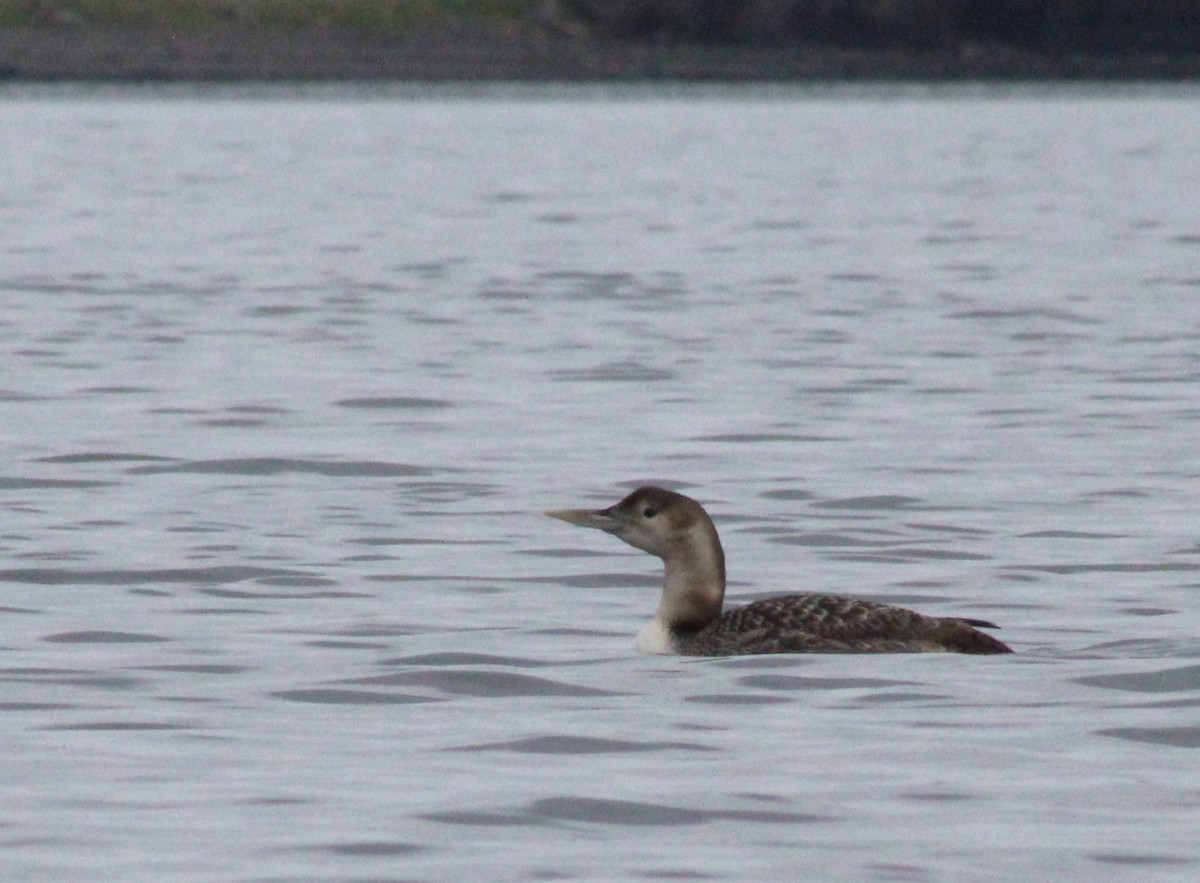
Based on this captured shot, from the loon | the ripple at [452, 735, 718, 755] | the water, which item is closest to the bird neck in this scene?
the loon

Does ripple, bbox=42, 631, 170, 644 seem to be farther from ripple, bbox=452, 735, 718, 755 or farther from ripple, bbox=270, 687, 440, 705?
ripple, bbox=452, 735, 718, 755

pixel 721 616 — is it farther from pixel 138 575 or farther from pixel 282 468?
pixel 282 468

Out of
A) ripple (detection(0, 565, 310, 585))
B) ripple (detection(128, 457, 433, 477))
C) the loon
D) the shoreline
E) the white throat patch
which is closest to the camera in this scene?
the loon

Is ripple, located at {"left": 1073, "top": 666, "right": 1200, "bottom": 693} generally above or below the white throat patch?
above

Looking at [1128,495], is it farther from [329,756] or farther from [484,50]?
[484,50]

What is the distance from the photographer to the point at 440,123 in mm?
82125

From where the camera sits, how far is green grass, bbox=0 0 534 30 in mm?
A: 98562

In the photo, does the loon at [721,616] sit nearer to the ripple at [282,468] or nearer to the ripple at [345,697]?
the ripple at [345,697]

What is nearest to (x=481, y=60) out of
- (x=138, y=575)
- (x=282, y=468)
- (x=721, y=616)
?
(x=282, y=468)

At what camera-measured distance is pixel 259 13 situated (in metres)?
104

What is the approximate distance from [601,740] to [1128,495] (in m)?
5.78

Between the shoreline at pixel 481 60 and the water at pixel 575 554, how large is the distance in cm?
6503

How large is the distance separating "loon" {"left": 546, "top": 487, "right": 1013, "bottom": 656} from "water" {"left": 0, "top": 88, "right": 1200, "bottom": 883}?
8 centimetres

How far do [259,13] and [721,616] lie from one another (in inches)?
3758
